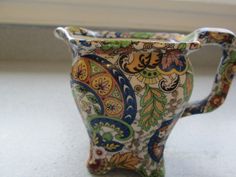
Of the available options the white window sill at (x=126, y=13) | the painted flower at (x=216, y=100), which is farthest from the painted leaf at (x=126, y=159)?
the white window sill at (x=126, y=13)

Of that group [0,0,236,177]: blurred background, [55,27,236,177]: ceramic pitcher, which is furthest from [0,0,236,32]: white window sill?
[55,27,236,177]: ceramic pitcher

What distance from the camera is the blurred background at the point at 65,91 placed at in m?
0.39

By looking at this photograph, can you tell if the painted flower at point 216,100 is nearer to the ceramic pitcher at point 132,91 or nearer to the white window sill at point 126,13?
the ceramic pitcher at point 132,91

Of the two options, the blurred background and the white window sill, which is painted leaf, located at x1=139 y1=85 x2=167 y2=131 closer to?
the blurred background

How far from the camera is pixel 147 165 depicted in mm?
355

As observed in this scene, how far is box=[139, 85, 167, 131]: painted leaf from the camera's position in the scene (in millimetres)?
319

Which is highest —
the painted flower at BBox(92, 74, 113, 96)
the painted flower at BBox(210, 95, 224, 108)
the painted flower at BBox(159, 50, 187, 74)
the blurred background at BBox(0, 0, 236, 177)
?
the painted flower at BBox(159, 50, 187, 74)

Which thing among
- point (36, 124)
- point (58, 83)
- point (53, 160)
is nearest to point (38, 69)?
point (58, 83)

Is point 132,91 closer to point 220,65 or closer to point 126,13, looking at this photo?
point 220,65

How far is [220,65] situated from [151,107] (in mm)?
101

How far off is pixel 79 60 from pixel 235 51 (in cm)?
16

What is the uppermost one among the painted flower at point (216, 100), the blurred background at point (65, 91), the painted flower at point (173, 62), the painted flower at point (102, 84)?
the painted flower at point (173, 62)

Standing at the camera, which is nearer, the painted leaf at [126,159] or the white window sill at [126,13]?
the painted leaf at [126,159]

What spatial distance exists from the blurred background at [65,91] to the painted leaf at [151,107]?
0.07m
